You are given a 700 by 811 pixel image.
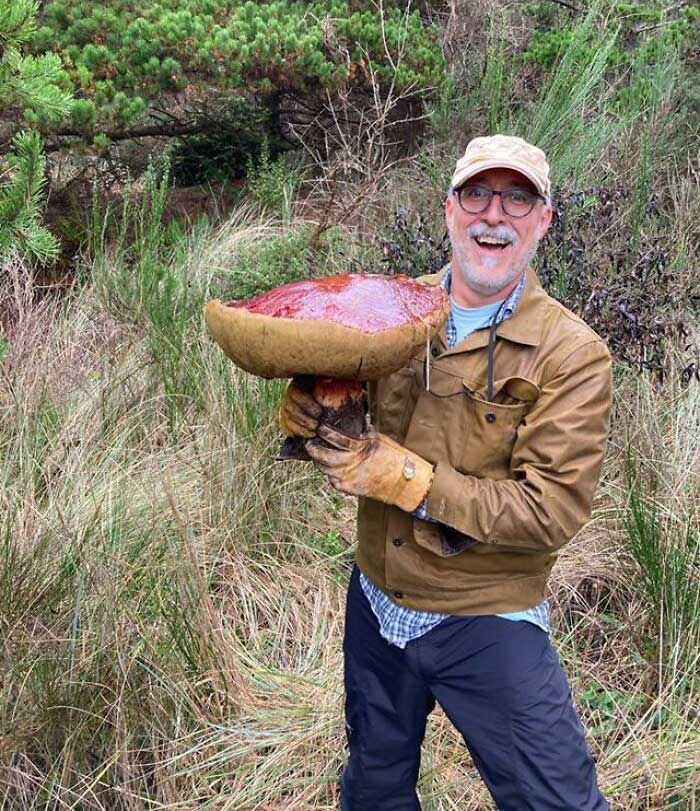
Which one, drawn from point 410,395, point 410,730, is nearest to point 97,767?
point 410,730

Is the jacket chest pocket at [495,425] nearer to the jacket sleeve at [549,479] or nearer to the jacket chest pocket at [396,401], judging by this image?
the jacket sleeve at [549,479]

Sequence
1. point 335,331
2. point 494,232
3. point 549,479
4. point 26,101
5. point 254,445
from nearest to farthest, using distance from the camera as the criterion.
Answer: point 335,331
point 549,479
point 494,232
point 26,101
point 254,445

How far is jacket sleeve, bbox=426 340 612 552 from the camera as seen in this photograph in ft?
4.52

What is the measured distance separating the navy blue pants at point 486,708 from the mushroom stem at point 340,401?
0.52m

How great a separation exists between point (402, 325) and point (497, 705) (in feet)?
2.82

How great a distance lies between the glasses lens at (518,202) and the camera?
1.51 meters

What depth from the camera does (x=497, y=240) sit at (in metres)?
1.50

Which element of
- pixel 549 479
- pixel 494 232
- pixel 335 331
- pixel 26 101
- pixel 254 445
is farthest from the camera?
pixel 254 445

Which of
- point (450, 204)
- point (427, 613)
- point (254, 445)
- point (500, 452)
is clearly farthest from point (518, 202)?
point (254, 445)

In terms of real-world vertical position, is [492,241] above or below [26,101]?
below

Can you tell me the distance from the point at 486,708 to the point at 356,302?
93 centimetres

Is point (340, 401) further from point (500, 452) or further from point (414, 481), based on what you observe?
point (500, 452)

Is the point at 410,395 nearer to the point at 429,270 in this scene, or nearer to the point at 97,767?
the point at 97,767

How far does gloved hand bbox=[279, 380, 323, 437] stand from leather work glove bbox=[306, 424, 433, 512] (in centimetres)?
3
